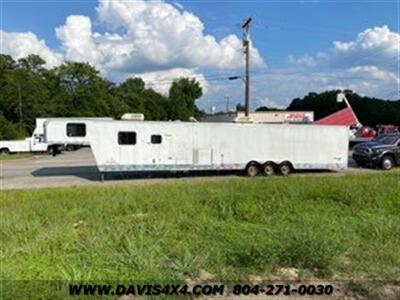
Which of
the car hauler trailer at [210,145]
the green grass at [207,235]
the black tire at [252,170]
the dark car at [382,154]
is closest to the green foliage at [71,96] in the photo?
the car hauler trailer at [210,145]

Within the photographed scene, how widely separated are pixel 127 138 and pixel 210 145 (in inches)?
151

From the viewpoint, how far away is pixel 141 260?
5734 millimetres

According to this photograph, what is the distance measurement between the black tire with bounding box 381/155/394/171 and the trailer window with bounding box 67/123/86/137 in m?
15.6

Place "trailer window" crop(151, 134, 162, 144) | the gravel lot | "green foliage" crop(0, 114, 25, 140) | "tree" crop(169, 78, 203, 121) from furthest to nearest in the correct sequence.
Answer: "tree" crop(169, 78, 203, 121) < "green foliage" crop(0, 114, 25, 140) < "trailer window" crop(151, 134, 162, 144) < the gravel lot

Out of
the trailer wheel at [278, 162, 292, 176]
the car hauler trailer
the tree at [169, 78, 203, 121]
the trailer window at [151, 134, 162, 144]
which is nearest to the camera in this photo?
the car hauler trailer

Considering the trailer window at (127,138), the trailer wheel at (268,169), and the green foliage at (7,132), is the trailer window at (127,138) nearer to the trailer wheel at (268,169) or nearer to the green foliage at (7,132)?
the trailer wheel at (268,169)

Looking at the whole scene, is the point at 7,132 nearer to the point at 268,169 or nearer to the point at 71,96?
the point at 71,96

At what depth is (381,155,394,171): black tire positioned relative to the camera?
2398 centimetres

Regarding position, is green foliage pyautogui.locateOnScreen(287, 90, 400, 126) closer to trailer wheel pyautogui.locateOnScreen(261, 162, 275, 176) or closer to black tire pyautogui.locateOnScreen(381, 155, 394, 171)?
black tire pyautogui.locateOnScreen(381, 155, 394, 171)

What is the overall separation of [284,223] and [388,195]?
4.00m

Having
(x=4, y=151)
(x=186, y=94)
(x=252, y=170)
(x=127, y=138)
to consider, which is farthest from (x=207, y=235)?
(x=186, y=94)

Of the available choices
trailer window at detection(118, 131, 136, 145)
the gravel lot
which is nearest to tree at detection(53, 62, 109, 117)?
the gravel lot

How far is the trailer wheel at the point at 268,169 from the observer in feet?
70.6

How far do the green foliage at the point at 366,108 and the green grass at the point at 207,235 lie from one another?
78024 millimetres
